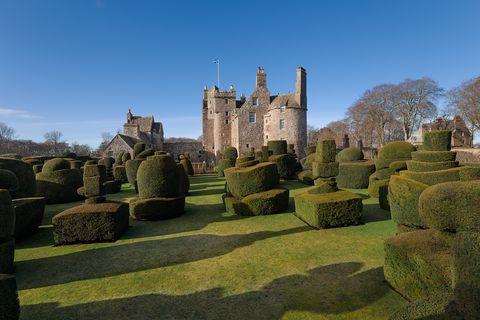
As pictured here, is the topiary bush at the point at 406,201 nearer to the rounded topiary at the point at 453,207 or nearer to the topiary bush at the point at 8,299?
the rounded topiary at the point at 453,207

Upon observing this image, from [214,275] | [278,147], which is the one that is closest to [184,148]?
[278,147]

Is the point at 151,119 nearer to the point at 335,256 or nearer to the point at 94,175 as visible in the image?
the point at 94,175

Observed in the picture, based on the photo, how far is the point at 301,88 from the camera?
1431 inches

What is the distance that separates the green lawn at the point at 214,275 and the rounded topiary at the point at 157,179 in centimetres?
239

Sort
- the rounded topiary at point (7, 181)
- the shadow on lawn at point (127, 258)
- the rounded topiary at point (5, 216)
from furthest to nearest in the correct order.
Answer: the rounded topiary at point (7, 181) → the shadow on lawn at point (127, 258) → the rounded topiary at point (5, 216)

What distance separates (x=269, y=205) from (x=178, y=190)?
471 cm

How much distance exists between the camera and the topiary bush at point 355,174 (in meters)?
18.4

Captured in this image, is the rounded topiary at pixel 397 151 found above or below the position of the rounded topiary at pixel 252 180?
above

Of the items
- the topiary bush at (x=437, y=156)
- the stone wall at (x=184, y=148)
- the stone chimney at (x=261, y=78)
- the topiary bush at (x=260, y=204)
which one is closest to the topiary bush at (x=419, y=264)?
the topiary bush at (x=437, y=156)


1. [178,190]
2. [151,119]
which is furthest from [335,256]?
[151,119]

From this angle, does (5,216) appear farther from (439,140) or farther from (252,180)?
(439,140)

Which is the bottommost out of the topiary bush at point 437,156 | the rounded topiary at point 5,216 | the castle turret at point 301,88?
the rounded topiary at point 5,216

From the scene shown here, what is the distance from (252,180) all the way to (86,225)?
7334 mm

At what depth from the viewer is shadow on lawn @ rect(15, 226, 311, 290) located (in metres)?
6.77
